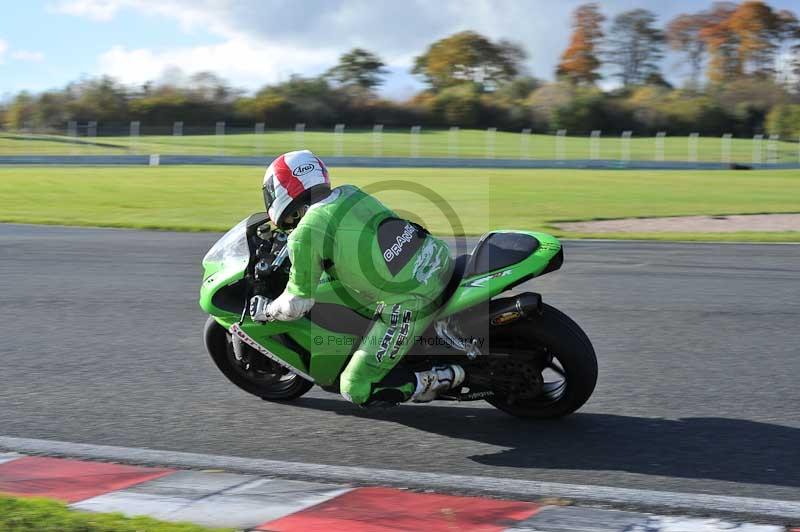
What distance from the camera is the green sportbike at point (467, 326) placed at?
5.36 meters

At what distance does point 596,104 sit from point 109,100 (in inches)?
1273

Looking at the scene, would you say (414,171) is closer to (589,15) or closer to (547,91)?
(547,91)

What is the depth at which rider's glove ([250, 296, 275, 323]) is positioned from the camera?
556 centimetres

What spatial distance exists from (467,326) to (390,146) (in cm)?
4899

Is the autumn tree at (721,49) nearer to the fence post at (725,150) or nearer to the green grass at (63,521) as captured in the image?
the fence post at (725,150)

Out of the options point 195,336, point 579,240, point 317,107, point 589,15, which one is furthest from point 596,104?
point 195,336

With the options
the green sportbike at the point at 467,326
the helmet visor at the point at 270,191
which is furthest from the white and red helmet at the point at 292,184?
the green sportbike at the point at 467,326

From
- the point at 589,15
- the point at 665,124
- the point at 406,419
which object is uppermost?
the point at 589,15

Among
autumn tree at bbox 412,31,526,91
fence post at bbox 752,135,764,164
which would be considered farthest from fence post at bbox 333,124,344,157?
autumn tree at bbox 412,31,526,91

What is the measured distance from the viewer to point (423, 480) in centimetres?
478

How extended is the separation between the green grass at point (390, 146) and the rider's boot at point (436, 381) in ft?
140

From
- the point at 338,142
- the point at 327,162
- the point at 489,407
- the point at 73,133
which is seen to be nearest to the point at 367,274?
the point at 489,407

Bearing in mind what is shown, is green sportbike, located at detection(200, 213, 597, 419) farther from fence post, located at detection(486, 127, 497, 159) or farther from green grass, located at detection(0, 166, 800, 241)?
fence post, located at detection(486, 127, 497, 159)

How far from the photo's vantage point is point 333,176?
33.9 m
